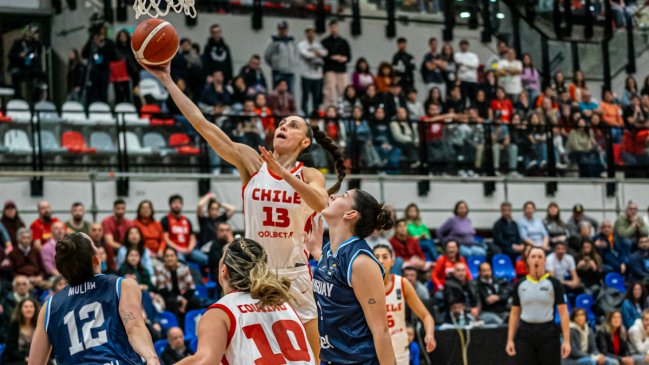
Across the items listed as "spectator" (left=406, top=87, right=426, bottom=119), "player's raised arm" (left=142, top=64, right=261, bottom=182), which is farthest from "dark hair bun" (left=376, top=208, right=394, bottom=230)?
"spectator" (left=406, top=87, right=426, bottom=119)

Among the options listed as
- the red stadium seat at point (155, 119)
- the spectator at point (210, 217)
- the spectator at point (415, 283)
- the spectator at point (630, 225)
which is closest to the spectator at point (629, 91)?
the spectator at point (630, 225)

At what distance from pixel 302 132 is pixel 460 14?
1678 cm

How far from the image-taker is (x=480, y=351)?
14.6 m

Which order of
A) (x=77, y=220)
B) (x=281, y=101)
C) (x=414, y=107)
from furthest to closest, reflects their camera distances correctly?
(x=414, y=107) → (x=281, y=101) → (x=77, y=220)

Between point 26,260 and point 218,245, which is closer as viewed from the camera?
point 26,260

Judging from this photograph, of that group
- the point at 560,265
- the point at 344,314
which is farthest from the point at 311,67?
the point at 344,314

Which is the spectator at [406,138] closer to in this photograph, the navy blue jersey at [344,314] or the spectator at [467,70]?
the spectator at [467,70]

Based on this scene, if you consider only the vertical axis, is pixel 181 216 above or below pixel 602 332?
above

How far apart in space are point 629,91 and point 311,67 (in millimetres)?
7033

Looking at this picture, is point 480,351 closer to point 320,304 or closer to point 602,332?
point 602,332

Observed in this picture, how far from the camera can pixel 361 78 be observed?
68.4 ft

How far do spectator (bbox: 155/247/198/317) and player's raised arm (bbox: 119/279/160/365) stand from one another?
8.53m

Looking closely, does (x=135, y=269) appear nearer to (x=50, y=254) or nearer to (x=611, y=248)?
(x=50, y=254)

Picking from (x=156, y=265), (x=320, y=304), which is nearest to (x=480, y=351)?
(x=156, y=265)
